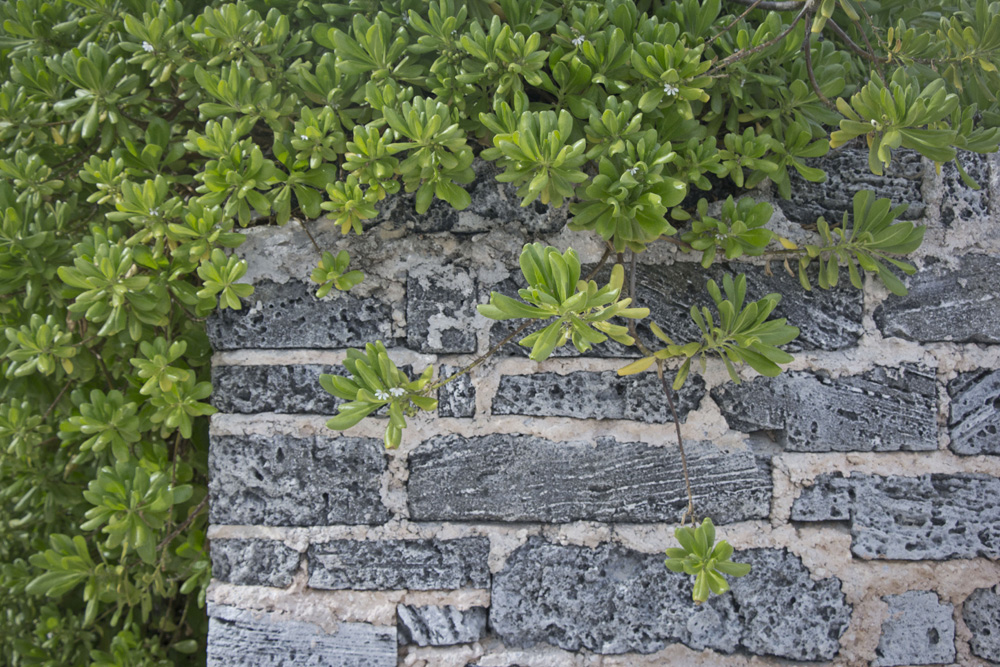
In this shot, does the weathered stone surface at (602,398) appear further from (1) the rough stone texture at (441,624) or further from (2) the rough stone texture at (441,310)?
(1) the rough stone texture at (441,624)

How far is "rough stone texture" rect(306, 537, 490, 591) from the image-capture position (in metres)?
1.42

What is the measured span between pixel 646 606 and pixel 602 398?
18.1 inches

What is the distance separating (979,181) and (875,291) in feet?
1.17

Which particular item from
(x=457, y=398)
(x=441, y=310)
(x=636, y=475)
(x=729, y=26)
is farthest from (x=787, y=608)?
(x=729, y=26)

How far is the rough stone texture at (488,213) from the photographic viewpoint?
4.65 ft

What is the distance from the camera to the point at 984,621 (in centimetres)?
144

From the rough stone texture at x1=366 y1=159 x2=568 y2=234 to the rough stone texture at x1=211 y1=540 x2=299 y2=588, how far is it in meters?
0.79

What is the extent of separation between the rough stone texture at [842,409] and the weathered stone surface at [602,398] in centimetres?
13

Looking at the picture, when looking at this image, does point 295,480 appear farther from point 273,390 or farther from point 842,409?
point 842,409

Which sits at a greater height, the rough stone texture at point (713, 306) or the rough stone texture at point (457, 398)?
the rough stone texture at point (713, 306)

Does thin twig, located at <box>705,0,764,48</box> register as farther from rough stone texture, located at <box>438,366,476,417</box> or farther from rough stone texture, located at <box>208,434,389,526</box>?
rough stone texture, located at <box>208,434,389,526</box>

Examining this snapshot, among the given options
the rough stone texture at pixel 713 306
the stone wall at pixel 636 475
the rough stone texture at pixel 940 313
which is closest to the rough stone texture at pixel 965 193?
the stone wall at pixel 636 475

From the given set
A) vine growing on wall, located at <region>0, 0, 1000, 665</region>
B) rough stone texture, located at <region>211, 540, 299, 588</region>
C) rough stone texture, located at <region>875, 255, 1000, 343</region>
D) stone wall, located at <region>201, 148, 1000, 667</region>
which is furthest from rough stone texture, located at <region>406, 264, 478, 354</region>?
A: rough stone texture, located at <region>875, 255, 1000, 343</region>

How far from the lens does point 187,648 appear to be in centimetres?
175
